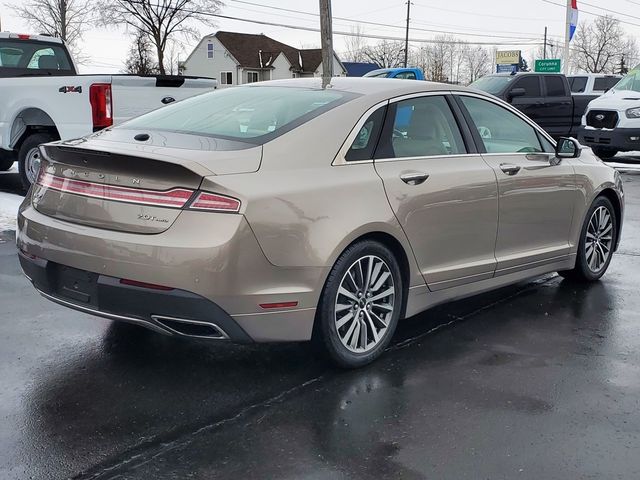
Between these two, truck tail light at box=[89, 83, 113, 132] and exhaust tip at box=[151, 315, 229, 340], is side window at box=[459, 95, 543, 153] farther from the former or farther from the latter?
truck tail light at box=[89, 83, 113, 132]

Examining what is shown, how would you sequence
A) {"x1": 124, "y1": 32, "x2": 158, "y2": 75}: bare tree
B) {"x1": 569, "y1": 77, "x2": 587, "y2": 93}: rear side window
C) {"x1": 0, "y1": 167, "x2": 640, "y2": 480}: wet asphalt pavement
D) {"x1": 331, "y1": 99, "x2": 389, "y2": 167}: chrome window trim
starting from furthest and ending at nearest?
{"x1": 124, "y1": 32, "x2": 158, "y2": 75}: bare tree < {"x1": 569, "y1": 77, "x2": 587, "y2": 93}: rear side window < {"x1": 331, "y1": 99, "x2": 389, "y2": 167}: chrome window trim < {"x1": 0, "y1": 167, "x2": 640, "y2": 480}: wet asphalt pavement

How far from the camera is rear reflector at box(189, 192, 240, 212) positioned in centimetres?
346

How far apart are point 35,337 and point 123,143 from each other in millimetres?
1485

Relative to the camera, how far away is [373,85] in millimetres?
4586

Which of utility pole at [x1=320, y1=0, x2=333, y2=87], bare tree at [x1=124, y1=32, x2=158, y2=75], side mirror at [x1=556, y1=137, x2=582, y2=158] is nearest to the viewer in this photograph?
side mirror at [x1=556, y1=137, x2=582, y2=158]

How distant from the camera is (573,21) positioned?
103 feet

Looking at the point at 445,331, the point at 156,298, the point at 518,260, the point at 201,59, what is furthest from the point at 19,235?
the point at 201,59

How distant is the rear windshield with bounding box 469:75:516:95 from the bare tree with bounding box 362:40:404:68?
226ft

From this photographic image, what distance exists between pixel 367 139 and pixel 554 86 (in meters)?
15.4

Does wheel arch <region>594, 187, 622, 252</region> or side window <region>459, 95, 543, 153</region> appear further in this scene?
wheel arch <region>594, 187, 622, 252</region>

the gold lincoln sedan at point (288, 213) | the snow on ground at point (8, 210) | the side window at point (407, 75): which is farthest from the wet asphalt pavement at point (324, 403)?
the side window at point (407, 75)

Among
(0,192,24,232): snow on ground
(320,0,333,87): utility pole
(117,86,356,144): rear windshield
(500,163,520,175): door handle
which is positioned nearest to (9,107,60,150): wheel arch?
(0,192,24,232): snow on ground

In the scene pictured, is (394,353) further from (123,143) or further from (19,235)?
(19,235)

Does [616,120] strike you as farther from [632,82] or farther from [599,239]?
[599,239]
